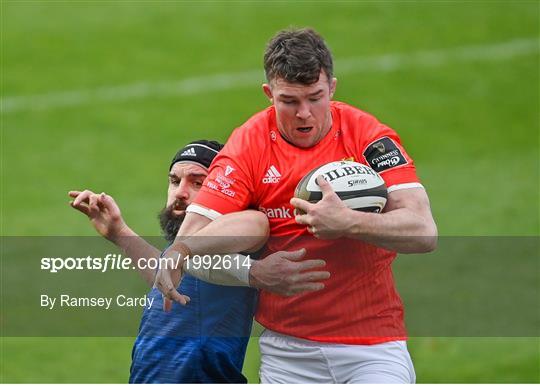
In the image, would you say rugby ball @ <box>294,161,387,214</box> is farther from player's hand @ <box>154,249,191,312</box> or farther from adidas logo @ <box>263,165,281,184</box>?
player's hand @ <box>154,249,191,312</box>

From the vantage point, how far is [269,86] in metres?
8.78

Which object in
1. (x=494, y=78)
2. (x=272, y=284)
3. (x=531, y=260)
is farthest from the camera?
(x=494, y=78)

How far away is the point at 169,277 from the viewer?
8219mm

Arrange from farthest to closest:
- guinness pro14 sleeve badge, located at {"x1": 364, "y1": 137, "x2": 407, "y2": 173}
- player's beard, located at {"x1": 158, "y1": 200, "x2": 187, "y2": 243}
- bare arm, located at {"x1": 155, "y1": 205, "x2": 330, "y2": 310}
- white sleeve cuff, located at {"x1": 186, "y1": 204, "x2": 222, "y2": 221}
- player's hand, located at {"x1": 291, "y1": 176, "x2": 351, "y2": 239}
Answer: player's beard, located at {"x1": 158, "y1": 200, "x2": 187, "y2": 243}, guinness pro14 sleeve badge, located at {"x1": 364, "y1": 137, "x2": 407, "y2": 173}, white sleeve cuff, located at {"x1": 186, "y1": 204, "x2": 222, "y2": 221}, bare arm, located at {"x1": 155, "y1": 205, "x2": 330, "y2": 310}, player's hand, located at {"x1": 291, "y1": 176, "x2": 351, "y2": 239}

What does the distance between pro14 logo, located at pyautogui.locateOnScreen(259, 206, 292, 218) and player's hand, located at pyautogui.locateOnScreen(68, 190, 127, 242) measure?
1.13 m

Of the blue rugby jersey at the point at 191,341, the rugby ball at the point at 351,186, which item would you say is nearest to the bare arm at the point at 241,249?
the blue rugby jersey at the point at 191,341

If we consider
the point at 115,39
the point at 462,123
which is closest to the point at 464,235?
the point at 462,123

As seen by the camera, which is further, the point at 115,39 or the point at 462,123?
the point at 115,39

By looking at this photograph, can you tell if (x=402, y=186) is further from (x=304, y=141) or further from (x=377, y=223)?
(x=304, y=141)

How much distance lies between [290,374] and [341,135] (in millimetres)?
1688

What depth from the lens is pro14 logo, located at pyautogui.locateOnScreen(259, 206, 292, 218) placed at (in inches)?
339

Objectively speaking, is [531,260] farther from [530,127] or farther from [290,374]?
[290,374]

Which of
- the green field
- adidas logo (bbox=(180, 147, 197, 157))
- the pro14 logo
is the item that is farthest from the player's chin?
the green field

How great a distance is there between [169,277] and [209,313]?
0.64 meters
